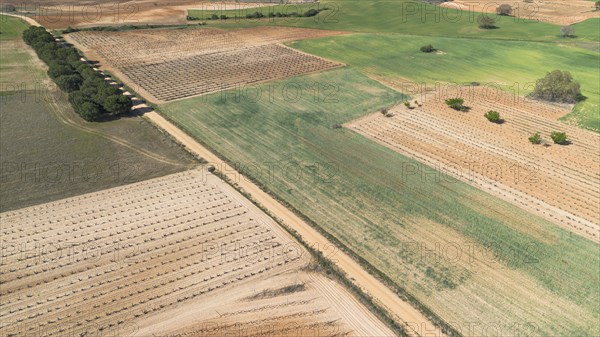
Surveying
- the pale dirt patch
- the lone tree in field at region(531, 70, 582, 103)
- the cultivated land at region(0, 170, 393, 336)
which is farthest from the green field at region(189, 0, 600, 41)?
the cultivated land at region(0, 170, 393, 336)

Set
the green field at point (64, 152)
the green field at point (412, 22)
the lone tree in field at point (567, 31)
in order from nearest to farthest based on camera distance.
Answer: the green field at point (64, 152) → the lone tree in field at point (567, 31) → the green field at point (412, 22)

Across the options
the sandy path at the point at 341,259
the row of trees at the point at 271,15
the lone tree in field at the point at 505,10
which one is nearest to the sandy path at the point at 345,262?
the sandy path at the point at 341,259

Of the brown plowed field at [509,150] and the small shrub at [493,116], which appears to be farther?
the small shrub at [493,116]

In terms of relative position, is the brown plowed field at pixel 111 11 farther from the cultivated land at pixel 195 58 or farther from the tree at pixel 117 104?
the tree at pixel 117 104

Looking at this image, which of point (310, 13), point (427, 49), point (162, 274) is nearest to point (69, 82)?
point (162, 274)

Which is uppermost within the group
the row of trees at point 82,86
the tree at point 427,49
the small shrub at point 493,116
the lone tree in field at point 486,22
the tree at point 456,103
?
the lone tree in field at point 486,22

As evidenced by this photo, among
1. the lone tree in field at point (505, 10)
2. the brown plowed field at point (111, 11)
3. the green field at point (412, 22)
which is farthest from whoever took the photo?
the lone tree in field at point (505, 10)

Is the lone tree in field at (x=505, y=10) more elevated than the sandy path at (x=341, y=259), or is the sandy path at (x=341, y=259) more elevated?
the lone tree in field at (x=505, y=10)
